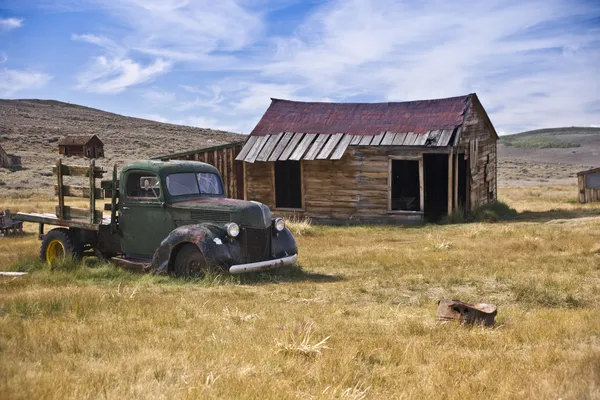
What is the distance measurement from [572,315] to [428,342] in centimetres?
197

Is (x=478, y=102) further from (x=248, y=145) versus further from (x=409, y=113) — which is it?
(x=248, y=145)

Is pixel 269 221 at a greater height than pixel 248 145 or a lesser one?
lesser

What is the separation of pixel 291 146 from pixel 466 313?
48.8 ft

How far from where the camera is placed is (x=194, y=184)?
33.1ft

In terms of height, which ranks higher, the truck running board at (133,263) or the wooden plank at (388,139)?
the wooden plank at (388,139)

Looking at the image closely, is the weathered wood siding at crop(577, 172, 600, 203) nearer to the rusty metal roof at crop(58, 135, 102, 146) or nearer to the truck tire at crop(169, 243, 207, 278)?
the truck tire at crop(169, 243, 207, 278)

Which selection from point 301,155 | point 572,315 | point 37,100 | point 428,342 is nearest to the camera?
point 428,342

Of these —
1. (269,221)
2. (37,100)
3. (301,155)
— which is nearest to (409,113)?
(301,155)

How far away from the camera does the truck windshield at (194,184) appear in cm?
982

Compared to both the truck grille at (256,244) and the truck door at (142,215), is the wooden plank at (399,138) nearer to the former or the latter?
the truck grille at (256,244)

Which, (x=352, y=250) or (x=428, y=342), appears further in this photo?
(x=352, y=250)

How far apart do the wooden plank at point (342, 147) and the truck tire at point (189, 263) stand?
10645 millimetres

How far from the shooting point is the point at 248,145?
2159 centimetres

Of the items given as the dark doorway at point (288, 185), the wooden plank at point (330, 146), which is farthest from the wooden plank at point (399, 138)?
the dark doorway at point (288, 185)
